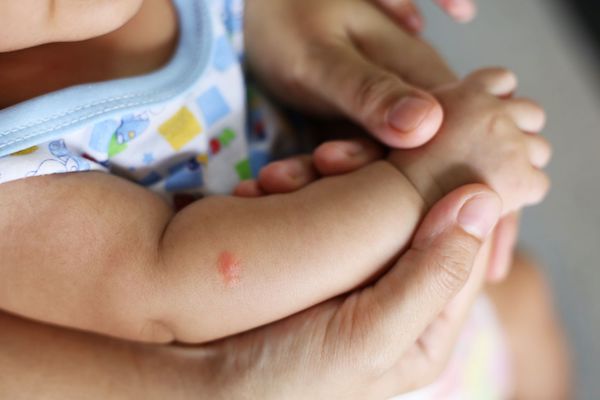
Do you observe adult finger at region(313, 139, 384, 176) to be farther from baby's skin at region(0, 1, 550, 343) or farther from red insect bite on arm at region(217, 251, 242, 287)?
red insect bite on arm at region(217, 251, 242, 287)

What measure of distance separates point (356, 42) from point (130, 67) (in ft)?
0.96

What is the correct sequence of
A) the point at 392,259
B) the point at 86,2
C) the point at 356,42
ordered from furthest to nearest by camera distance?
the point at 356,42, the point at 392,259, the point at 86,2

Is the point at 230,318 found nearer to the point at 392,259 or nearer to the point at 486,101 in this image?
the point at 392,259

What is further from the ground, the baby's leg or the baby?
the baby

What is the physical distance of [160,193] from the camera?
0.74m

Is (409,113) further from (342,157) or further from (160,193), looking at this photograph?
(160,193)

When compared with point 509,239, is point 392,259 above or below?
above

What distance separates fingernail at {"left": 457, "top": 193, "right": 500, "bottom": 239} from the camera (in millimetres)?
649

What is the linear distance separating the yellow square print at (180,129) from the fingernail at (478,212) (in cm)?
31

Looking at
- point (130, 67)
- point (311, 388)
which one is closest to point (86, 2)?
point (130, 67)

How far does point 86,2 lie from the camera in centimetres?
57

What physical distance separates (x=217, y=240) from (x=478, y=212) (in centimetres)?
26

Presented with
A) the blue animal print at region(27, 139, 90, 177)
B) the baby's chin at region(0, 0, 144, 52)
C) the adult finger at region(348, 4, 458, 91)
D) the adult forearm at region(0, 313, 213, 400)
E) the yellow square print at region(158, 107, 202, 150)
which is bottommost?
the adult forearm at region(0, 313, 213, 400)

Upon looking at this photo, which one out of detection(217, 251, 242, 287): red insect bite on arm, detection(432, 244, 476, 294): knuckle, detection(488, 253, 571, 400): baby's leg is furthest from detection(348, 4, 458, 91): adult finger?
detection(488, 253, 571, 400): baby's leg
